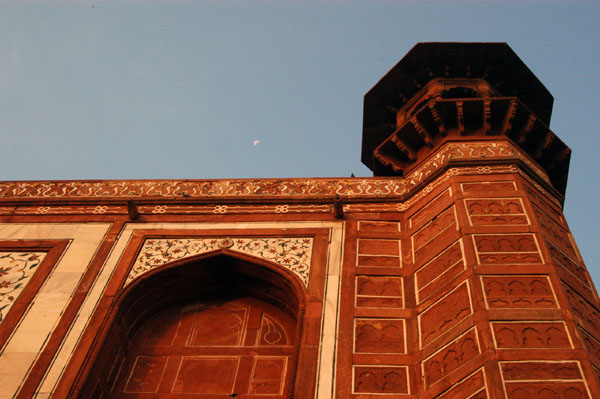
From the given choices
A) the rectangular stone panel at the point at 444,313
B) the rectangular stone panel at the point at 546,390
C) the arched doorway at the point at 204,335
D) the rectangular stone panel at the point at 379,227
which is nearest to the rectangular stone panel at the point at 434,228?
the rectangular stone panel at the point at 379,227

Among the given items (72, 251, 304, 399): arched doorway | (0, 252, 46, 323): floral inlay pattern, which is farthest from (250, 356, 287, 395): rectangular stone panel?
(0, 252, 46, 323): floral inlay pattern

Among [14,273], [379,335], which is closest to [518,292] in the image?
[379,335]

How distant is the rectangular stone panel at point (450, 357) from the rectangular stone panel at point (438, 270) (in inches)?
39.5

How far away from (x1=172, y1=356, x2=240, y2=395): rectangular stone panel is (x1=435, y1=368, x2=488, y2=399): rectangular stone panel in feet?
8.36

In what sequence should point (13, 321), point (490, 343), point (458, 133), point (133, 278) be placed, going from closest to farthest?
point (490, 343) < point (13, 321) < point (133, 278) < point (458, 133)

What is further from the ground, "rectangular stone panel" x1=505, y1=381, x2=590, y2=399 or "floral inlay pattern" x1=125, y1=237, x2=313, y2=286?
"floral inlay pattern" x1=125, y1=237, x2=313, y2=286

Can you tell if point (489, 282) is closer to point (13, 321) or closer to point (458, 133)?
point (458, 133)

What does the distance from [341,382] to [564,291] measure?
2426mm

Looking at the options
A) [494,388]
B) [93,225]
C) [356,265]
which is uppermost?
[93,225]

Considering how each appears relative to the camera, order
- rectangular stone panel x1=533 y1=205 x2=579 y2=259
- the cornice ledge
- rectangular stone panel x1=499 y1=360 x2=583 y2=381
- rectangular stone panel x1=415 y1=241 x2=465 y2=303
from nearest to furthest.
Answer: rectangular stone panel x1=499 y1=360 x2=583 y2=381, rectangular stone panel x1=415 y1=241 x2=465 y2=303, rectangular stone panel x1=533 y1=205 x2=579 y2=259, the cornice ledge

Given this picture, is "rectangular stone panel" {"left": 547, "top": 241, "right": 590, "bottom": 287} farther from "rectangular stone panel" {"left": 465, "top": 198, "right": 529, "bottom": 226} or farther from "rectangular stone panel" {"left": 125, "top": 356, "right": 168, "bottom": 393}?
"rectangular stone panel" {"left": 125, "top": 356, "right": 168, "bottom": 393}

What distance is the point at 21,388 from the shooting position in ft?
24.7

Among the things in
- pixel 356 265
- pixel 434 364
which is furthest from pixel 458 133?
pixel 434 364

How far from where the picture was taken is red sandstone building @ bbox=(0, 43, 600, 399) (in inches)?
283
